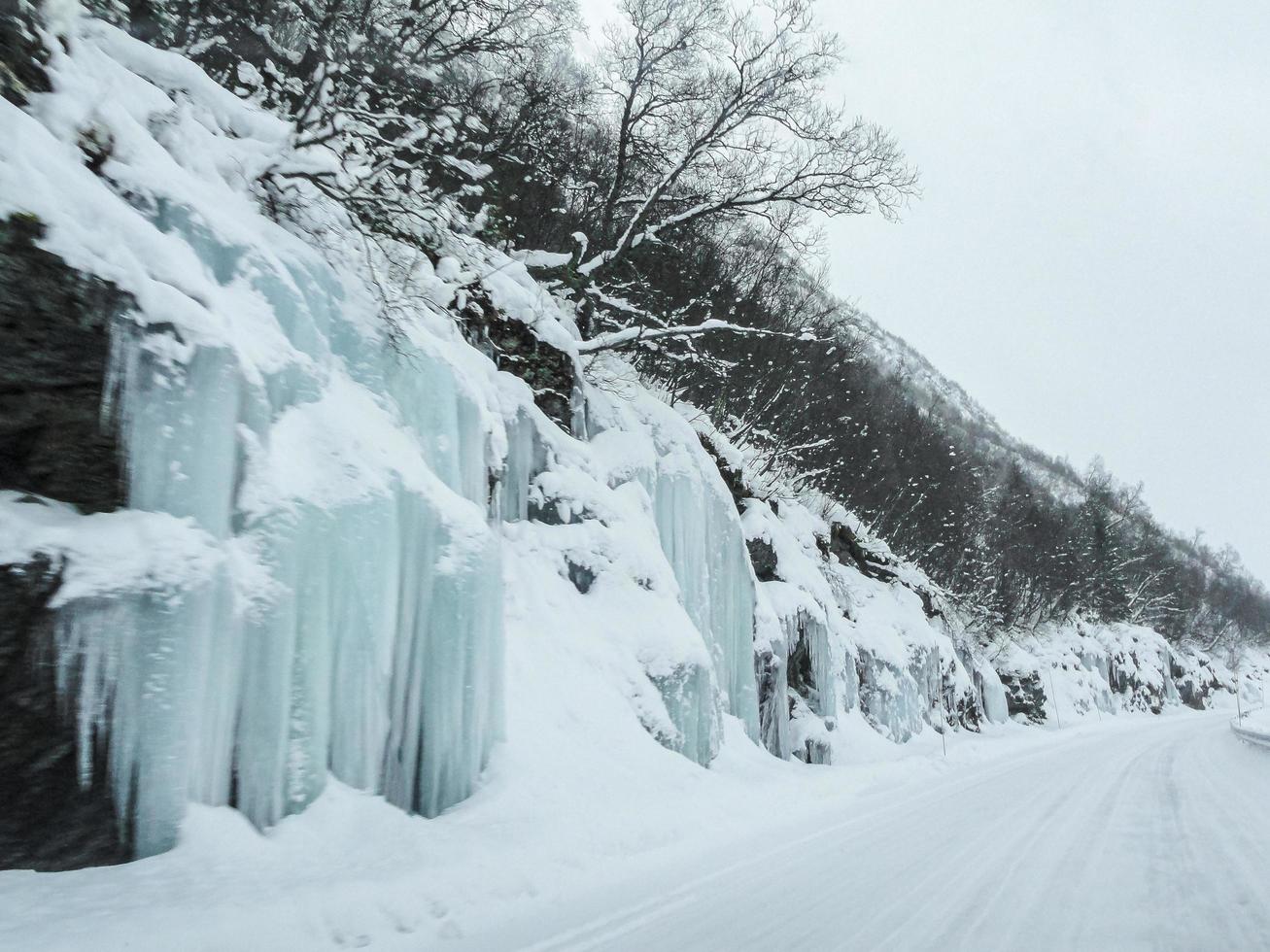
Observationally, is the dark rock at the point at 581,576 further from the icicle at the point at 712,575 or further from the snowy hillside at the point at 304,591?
the icicle at the point at 712,575

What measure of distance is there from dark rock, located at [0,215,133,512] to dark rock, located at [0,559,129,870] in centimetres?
43

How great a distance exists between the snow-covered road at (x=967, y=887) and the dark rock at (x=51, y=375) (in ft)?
8.07

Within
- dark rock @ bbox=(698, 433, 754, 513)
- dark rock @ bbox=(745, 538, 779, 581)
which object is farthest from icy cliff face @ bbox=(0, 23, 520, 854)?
dark rock @ bbox=(745, 538, 779, 581)

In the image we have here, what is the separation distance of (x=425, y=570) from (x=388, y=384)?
143 centimetres

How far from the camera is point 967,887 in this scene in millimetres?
3533

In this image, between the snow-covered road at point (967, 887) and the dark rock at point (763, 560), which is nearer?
the snow-covered road at point (967, 887)

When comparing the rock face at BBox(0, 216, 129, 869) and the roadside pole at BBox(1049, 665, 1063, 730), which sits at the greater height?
the rock face at BBox(0, 216, 129, 869)

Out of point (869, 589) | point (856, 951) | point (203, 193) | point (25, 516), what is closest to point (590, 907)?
point (856, 951)

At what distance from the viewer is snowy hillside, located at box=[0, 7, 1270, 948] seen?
2.64 m

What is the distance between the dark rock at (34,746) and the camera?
2.43m

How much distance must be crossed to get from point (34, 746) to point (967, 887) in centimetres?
412

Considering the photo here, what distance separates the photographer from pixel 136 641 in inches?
106

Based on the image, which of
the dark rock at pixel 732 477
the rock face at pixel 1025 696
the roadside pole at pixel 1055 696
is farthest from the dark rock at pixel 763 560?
the roadside pole at pixel 1055 696

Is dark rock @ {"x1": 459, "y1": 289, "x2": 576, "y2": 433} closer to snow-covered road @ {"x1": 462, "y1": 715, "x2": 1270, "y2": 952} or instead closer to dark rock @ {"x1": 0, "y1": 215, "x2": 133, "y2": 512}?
dark rock @ {"x1": 0, "y1": 215, "x2": 133, "y2": 512}
